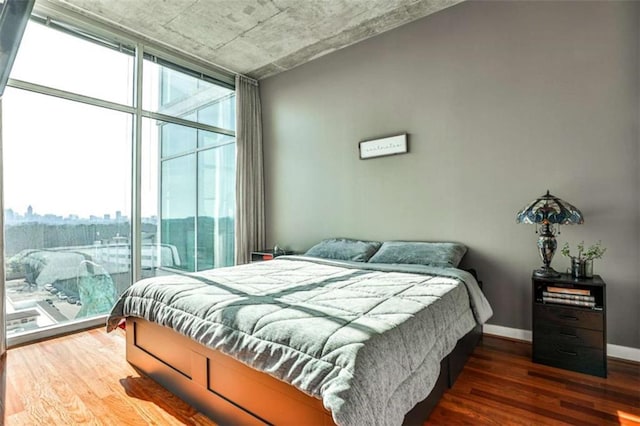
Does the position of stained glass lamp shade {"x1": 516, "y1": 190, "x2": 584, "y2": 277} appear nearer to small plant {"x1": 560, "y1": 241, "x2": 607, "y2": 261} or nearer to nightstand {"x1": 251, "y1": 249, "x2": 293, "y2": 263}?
small plant {"x1": 560, "y1": 241, "x2": 607, "y2": 261}

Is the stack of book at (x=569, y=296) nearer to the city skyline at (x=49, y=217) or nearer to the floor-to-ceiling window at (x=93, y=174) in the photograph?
the floor-to-ceiling window at (x=93, y=174)

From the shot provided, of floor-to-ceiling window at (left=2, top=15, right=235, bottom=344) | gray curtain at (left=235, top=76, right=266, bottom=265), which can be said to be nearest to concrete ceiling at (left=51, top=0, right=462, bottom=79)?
floor-to-ceiling window at (left=2, top=15, right=235, bottom=344)

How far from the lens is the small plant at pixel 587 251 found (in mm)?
2428

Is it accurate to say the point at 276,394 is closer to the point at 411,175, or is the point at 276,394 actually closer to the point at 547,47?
the point at 411,175

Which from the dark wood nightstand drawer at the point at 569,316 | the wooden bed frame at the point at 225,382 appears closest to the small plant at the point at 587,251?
the dark wood nightstand drawer at the point at 569,316

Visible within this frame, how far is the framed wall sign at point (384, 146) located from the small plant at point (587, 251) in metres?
1.64

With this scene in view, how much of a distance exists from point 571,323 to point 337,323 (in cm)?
187

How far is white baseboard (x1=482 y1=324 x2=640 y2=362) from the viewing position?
238 centimetres

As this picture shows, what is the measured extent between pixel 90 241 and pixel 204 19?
2.56 meters

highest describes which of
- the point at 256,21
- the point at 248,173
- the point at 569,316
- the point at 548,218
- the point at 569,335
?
the point at 256,21

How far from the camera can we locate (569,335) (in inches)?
88.4

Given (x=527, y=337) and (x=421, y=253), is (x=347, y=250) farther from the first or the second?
(x=527, y=337)

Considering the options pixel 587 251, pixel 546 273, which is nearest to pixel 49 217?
pixel 546 273

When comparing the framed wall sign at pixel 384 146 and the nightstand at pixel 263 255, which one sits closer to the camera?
the framed wall sign at pixel 384 146
